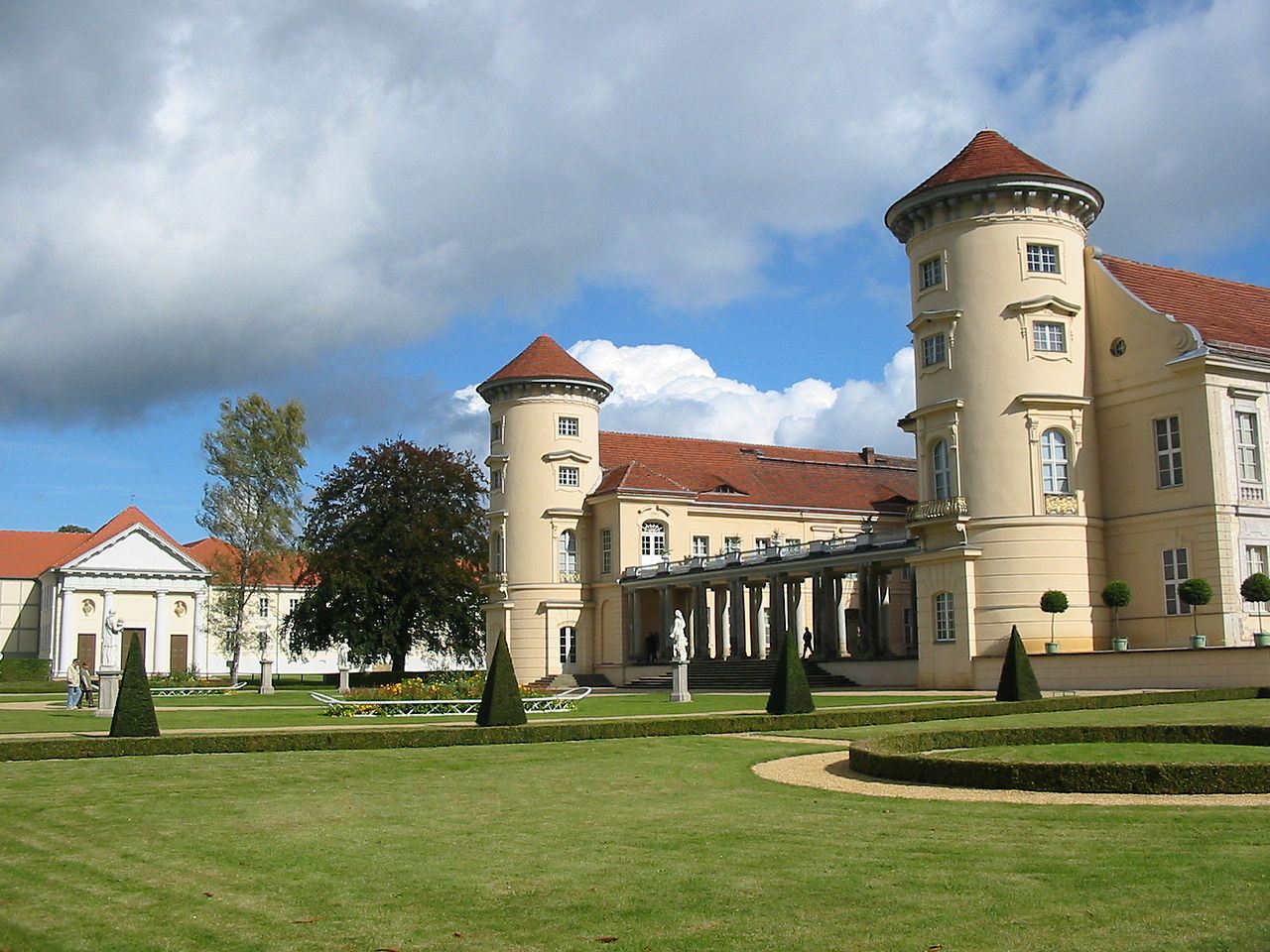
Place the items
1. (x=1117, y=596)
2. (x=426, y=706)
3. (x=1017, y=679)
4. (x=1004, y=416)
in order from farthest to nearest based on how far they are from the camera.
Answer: (x=1004, y=416) → (x=1117, y=596) → (x=426, y=706) → (x=1017, y=679)

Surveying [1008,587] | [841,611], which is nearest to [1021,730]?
[1008,587]

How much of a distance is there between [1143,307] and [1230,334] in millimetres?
2740

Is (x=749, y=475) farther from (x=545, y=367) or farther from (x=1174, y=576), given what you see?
(x=1174, y=576)

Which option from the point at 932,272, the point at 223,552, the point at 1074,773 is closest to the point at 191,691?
the point at 223,552

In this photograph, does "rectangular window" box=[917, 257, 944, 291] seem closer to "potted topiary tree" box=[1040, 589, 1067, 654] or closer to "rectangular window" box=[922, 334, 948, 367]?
"rectangular window" box=[922, 334, 948, 367]

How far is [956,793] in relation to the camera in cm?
1344

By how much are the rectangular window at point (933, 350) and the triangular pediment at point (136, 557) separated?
58981 millimetres

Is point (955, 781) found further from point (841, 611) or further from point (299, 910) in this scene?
point (841, 611)

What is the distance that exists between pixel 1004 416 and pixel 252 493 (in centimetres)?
3886

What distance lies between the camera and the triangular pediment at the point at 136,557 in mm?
81000

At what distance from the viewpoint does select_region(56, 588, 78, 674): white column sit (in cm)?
7912

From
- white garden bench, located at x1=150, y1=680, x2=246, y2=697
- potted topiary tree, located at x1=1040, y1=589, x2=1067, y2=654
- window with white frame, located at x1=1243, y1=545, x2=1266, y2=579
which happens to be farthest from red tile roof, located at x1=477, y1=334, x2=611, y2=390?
window with white frame, located at x1=1243, y1=545, x2=1266, y2=579

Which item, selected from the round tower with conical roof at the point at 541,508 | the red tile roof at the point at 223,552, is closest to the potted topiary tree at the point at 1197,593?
the round tower with conical roof at the point at 541,508

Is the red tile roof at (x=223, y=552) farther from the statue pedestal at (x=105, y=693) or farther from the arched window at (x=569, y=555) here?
the statue pedestal at (x=105, y=693)
